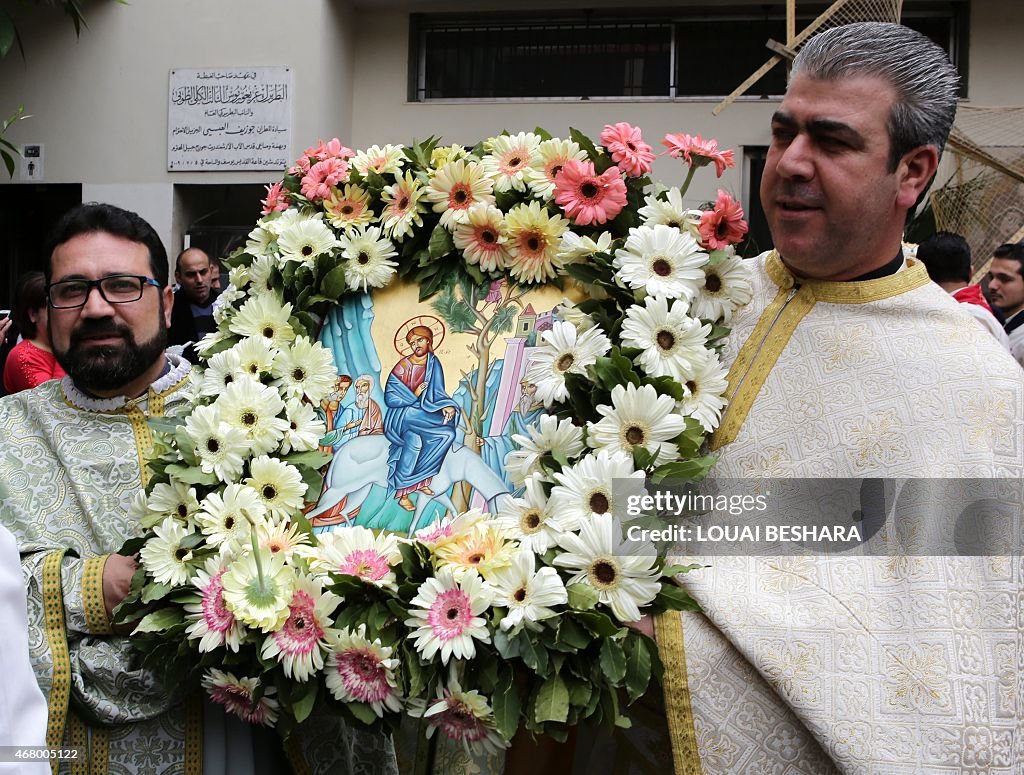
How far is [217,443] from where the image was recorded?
8.20 ft

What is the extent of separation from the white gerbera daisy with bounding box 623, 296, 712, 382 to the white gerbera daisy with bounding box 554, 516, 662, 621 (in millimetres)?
391

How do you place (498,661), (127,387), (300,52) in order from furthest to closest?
(300,52)
(127,387)
(498,661)

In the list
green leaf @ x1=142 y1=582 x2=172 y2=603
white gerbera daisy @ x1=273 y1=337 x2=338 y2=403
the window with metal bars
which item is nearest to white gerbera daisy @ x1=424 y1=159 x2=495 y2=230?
white gerbera daisy @ x1=273 y1=337 x2=338 y2=403

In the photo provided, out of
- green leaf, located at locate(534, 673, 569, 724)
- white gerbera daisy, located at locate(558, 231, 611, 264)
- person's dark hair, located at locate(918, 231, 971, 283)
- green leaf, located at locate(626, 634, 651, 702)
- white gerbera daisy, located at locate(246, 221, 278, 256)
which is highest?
person's dark hair, located at locate(918, 231, 971, 283)

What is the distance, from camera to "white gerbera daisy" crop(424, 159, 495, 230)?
2.64 meters

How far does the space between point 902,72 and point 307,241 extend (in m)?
1.47

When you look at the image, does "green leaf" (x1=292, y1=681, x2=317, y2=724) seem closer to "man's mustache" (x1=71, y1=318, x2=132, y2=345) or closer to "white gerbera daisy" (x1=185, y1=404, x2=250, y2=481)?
"white gerbera daisy" (x1=185, y1=404, x2=250, y2=481)

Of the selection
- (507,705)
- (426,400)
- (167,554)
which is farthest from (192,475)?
(507,705)

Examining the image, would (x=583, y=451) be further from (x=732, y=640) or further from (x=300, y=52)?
(x=300, y=52)

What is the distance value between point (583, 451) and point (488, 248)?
2.09 feet

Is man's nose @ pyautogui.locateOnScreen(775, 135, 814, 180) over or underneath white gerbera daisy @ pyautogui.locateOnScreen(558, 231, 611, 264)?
over

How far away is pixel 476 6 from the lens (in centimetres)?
991

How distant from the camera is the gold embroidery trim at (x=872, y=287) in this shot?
239 cm

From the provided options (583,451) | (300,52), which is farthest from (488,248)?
(300,52)
